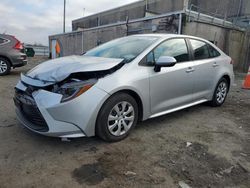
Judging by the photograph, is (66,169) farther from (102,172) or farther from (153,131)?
(153,131)

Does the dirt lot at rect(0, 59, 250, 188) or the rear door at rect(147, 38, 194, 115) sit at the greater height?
the rear door at rect(147, 38, 194, 115)

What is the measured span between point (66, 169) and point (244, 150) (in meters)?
2.36

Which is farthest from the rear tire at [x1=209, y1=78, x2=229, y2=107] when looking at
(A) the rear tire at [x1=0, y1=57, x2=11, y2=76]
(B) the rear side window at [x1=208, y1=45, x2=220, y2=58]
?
(A) the rear tire at [x1=0, y1=57, x2=11, y2=76]

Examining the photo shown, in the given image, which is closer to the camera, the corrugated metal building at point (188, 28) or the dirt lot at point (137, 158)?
the dirt lot at point (137, 158)

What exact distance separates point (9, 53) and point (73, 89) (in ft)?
23.0

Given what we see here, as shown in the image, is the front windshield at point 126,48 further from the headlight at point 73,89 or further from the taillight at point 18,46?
the taillight at point 18,46

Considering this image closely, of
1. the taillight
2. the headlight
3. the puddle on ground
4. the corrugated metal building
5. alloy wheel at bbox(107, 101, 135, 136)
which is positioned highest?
the corrugated metal building

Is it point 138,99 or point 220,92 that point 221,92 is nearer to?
point 220,92

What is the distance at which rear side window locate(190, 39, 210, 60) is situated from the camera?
4.34m

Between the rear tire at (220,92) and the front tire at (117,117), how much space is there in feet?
7.94

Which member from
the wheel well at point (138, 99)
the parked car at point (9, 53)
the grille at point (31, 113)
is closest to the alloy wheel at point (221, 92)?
the wheel well at point (138, 99)

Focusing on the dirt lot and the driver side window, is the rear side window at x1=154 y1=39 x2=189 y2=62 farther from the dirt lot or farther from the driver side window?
the dirt lot

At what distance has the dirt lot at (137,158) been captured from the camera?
92.9 inches

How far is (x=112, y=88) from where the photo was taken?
291cm
